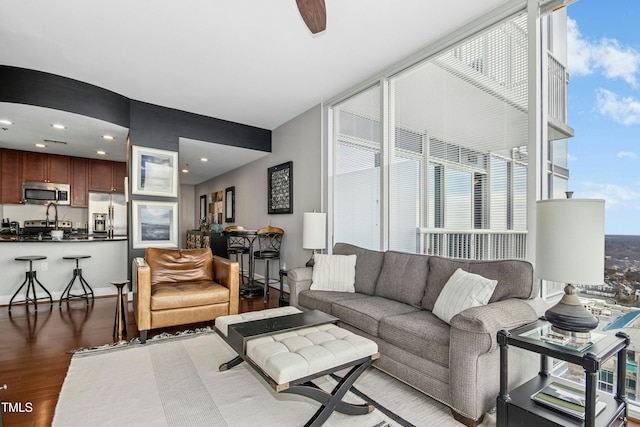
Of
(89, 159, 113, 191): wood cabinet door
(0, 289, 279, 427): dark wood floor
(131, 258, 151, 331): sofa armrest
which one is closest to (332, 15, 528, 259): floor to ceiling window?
(0, 289, 279, 427): dark wood floor

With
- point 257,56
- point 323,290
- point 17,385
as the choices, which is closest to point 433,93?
point 257,56

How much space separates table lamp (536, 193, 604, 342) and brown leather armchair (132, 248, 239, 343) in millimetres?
2882

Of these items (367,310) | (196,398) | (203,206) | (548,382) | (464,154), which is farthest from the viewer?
(203,206)

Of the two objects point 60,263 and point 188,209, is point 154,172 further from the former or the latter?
point 188,209

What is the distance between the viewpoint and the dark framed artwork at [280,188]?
17.0 feet

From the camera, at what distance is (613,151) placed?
2127mm

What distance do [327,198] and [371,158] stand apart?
3.01 ft

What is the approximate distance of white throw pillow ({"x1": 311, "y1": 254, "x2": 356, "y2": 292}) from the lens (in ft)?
10.7

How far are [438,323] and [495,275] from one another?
0.55m

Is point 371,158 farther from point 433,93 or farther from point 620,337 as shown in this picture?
point 620,337

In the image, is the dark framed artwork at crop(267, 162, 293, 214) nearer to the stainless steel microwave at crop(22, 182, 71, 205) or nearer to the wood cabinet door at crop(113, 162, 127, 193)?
the wood cabinet door at crop(113, 162, 127, 193)

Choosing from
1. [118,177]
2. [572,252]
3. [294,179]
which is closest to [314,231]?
[294,179]

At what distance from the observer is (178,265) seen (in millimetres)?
3740

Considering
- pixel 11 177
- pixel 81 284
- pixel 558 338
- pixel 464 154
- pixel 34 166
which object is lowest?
pixel 81 284
